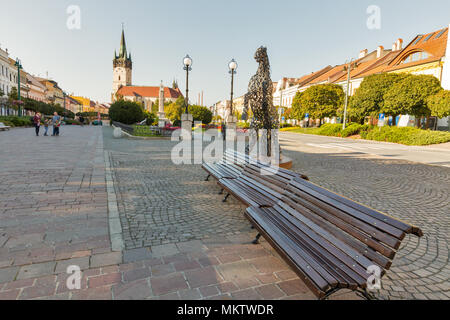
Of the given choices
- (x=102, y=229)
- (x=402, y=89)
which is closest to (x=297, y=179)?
(x=102, y=229)

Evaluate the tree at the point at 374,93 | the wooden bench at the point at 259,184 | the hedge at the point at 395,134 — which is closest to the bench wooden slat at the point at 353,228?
the wooden bench at the point at 259,184

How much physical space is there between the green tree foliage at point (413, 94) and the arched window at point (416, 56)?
1159 centimetres

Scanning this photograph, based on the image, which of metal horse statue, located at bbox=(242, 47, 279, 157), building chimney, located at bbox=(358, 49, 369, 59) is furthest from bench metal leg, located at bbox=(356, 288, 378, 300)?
building chimney, located at bbox=(358, 49, 369, 59)

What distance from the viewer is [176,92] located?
123500 mm

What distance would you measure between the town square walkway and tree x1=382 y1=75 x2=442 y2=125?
21.6 metres

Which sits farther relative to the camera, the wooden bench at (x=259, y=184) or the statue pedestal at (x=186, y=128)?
the statue pedestal at (x=186, y=128)

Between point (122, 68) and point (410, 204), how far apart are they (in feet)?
403

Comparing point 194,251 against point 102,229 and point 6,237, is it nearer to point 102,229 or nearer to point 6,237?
point 102,229

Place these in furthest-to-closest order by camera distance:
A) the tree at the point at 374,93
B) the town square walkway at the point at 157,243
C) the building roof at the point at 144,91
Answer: the building roof at the point at 144,91 → the tree at the point at 374,93 → the town square walkway at the point at 157,243

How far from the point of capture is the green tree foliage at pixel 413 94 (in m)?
23.4

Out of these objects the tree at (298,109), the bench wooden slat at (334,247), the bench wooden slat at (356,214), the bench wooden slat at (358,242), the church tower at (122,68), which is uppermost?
the church tower at (122,68)

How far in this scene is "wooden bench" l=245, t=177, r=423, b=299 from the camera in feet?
6.57

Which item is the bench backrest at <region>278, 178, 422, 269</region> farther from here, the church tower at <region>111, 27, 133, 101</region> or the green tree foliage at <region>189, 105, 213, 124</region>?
the church tower at <region>111, 27, 133, 101</region>

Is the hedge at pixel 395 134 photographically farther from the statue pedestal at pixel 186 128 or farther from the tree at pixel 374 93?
the statue pedestal at pixel 186 128
